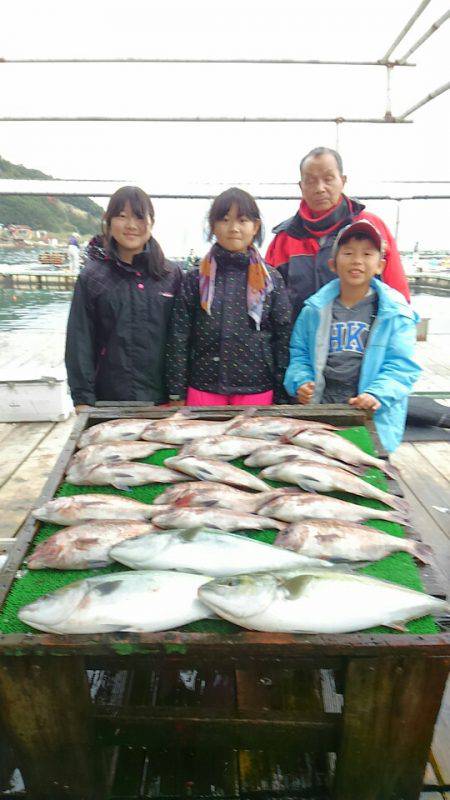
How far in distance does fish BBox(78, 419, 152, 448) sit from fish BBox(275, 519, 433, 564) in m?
1.15

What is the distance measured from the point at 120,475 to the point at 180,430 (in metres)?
0.49

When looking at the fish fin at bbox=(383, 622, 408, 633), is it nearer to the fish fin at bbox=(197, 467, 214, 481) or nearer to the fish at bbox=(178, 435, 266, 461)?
the fish fin at bbox=(197, 467, 214, 481)

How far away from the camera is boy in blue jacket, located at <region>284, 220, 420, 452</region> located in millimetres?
3100

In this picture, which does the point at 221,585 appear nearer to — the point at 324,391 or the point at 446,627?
the point at 446,627

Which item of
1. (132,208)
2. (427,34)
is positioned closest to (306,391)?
(132,208)

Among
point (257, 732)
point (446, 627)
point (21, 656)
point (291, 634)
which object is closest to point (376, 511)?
point (446, 627)

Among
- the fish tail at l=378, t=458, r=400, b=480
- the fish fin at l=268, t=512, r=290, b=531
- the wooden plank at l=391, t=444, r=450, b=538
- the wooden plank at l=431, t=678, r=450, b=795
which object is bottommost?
the wooden plank at l=431, t=678, r=450, b=795

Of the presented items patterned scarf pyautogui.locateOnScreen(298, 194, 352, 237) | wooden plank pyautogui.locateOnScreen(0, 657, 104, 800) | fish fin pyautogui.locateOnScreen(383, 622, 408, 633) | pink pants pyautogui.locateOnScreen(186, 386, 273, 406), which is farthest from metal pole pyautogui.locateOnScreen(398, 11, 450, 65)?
wooden plank pyautogui.locateOnScreen(0, 657, 104, 800)

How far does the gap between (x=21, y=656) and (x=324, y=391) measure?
243 cm

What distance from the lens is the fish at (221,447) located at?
8.21ft

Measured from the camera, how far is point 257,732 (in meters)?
1.79

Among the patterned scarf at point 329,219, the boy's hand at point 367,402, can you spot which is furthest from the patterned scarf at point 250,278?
the boy's hand at point 367,402

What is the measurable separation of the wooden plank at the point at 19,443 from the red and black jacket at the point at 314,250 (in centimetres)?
296

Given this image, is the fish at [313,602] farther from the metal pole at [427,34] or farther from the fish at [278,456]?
the metal pole at [427,34]
